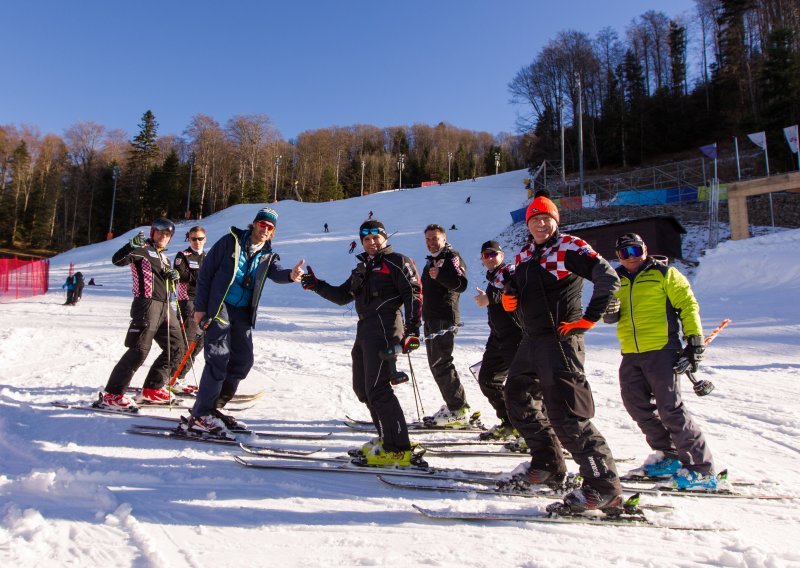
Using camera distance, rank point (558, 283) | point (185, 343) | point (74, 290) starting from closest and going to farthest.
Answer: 1. point (558, 283)
2. point (185, 343)
3. point (74, 290)

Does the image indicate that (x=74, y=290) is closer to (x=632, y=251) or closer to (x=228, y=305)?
(x=228, y=305)

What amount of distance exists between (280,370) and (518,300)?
487 cm

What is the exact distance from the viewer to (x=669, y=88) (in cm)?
4684

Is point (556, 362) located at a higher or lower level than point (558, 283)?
lower

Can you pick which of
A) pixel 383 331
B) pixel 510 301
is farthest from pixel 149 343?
pixel 510 301

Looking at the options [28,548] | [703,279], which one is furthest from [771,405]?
[703,279]

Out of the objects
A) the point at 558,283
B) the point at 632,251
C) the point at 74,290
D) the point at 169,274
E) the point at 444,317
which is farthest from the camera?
the point at 74,290

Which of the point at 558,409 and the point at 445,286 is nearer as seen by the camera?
the point at 558,409

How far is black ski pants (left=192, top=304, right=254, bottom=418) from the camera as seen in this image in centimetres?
388

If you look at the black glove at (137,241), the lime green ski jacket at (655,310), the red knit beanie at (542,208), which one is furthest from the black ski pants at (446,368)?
the black glove at (137,241)

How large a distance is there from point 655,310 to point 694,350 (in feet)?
1.23

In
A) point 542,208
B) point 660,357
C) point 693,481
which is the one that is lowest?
point 693,481

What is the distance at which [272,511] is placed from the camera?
2.65 meters

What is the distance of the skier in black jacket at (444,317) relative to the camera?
443cm
